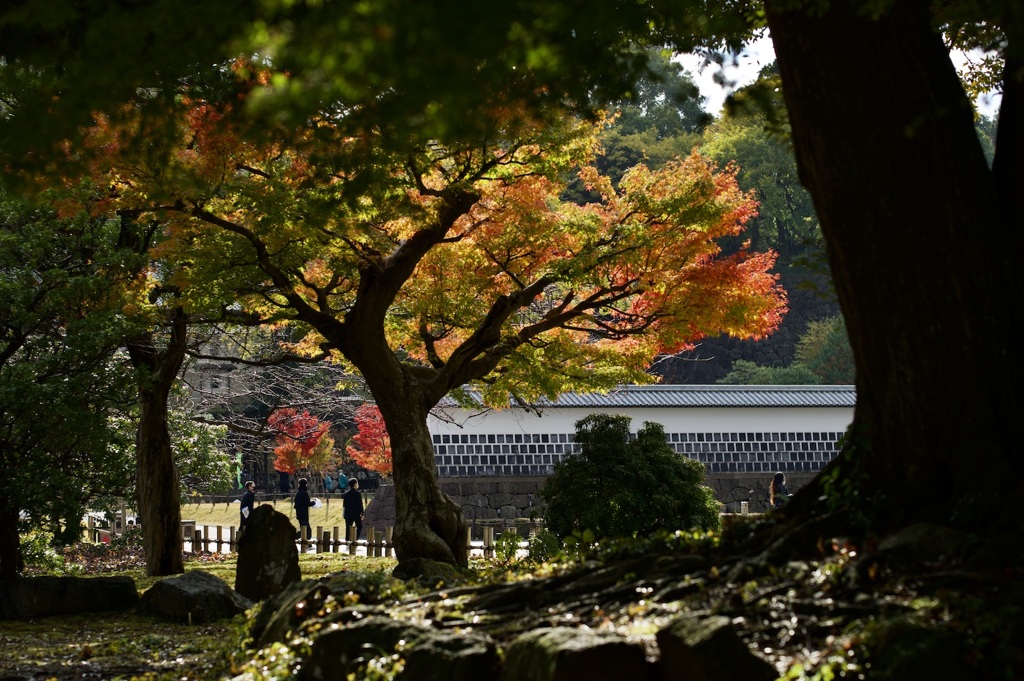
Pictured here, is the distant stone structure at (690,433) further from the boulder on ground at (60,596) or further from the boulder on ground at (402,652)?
the boulder on ground at (402,652)

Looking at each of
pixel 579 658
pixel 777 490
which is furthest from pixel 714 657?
pixel 777 490

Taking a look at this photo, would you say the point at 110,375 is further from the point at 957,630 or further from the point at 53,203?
the point at 957,630

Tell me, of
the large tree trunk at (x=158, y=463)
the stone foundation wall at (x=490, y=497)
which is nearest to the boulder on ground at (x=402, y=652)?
the large tree trunk at (x=158, y=463)

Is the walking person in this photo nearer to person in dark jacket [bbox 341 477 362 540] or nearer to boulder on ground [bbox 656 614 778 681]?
person in dark jacket [bbox 341 477 362 540]

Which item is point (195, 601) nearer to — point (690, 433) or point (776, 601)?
point (776, 601)

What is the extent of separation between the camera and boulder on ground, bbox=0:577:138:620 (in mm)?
11398

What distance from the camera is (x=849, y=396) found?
28.2 meters

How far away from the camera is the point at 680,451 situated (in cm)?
2688

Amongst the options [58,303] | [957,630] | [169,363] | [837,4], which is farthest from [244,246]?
[957,630]

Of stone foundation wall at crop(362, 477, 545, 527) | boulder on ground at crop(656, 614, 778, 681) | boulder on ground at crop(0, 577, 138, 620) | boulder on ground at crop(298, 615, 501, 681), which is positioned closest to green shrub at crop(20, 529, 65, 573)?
boulder on ground at crop(0, 577, 138, 620)

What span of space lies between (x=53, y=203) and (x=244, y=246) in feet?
7.44

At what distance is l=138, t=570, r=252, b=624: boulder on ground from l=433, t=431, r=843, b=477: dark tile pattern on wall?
1286 cm

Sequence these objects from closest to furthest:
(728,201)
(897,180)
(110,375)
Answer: (897,180), (110,375), (728,201)

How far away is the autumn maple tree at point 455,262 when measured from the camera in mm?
11539
